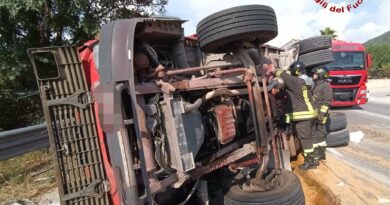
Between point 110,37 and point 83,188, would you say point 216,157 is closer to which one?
point 83,188

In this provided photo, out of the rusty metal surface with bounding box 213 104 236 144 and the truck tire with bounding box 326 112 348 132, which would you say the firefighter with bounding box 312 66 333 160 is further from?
the rusty metal surface with bounding box 213 104 236 144

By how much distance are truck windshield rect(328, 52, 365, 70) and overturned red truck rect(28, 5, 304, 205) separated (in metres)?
8.46

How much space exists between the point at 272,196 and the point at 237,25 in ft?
5.28

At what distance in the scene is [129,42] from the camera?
2520 mm

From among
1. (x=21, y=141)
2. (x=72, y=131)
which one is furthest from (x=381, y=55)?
(x=72, y=131)

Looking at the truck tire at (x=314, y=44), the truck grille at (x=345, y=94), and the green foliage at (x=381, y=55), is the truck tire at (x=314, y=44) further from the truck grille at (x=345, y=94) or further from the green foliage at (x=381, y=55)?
the green foliage at (x=381, y=55)

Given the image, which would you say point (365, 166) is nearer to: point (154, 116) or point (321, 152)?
point (321, 152)

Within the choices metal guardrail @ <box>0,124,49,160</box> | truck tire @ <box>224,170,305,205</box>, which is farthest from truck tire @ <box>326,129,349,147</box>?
metal guardrail @ <box>0,124,49,160</box>

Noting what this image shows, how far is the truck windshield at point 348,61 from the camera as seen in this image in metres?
11.2

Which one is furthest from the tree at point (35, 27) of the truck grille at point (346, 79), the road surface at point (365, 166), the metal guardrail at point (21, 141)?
the truck grille at point (346, 79)

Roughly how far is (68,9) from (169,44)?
4.64 m

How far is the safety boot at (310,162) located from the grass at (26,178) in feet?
11.2

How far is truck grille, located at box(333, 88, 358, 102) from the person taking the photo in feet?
36.3

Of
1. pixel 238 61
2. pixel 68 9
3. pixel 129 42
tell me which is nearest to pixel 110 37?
pixel 129 42
